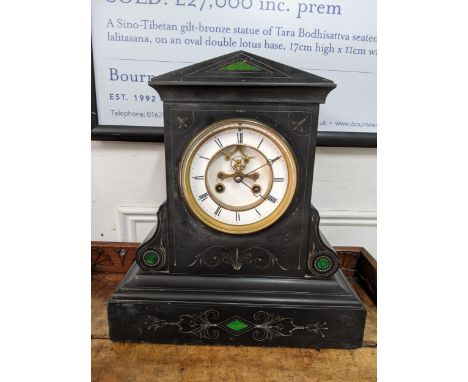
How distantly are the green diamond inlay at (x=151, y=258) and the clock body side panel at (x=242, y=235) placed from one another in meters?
0.03

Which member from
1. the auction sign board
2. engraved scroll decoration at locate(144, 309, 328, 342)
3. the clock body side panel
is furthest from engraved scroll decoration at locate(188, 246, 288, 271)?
the auction sign board

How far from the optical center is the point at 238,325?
0.83m

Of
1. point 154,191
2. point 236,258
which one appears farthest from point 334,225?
point 154,191

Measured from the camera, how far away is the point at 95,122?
1141 mm

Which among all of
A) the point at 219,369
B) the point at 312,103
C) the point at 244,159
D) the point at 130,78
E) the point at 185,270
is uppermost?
the point at 130,78

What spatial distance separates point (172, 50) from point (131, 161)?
0.39m

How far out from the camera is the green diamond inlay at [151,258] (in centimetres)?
85

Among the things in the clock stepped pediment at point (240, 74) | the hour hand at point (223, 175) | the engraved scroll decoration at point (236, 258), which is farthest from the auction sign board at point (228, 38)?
the engraved scroll decoration at point (236, 258)

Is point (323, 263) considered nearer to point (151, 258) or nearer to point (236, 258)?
point (236, 258)

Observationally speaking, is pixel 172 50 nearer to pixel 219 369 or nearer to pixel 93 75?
pixel 93 75

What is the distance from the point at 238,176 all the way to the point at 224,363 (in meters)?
0.42

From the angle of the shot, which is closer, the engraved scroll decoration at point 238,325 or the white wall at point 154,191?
the engraved scroll decoration at point 238,325

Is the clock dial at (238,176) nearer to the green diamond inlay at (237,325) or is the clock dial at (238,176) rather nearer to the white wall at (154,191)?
the green diamond inlay at (237,325)

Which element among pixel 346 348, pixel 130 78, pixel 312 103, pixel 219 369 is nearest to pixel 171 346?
pixel 219 369
